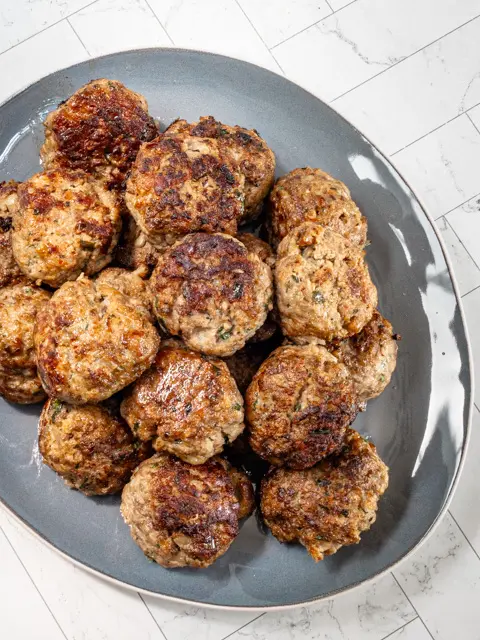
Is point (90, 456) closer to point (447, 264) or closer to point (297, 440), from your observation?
point (297, 440)

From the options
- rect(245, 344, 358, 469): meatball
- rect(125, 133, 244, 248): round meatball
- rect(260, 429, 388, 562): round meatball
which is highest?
rect(125, 133, 244, 248): round meatball

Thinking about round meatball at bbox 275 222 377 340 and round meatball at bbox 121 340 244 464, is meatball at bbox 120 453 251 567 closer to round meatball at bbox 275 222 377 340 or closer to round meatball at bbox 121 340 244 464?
round meatball at bbox 121 340 244 464

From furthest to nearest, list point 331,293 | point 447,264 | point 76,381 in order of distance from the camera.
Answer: point 447,264 → point 331,293 → point 76,381

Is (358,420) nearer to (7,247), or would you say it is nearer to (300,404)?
(300,404)

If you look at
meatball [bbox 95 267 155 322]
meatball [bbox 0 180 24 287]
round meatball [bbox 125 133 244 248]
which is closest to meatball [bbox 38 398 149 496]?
meatball [bbox 95 267 155 322]

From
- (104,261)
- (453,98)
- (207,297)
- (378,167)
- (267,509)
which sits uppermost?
(104,261)

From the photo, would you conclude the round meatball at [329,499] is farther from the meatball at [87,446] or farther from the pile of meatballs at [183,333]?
the meatball at [87,446]

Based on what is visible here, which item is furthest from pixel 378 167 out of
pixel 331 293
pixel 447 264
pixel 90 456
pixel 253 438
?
pixel 90 456
